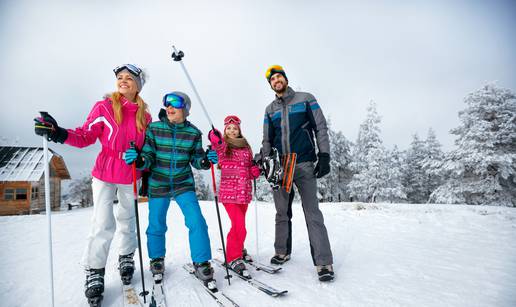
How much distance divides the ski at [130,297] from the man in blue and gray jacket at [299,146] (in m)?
1.96

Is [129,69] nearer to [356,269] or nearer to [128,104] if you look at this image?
[128,104]

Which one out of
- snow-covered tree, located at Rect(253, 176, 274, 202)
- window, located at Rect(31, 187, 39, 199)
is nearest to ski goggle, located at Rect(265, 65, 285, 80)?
snow-covered tree, located at Rect(253, 176, 274, 202)

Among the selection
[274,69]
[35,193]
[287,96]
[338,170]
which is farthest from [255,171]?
[338,170]

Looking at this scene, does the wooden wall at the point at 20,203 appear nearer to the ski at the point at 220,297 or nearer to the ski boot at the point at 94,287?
the ski boot at the point at 94,287

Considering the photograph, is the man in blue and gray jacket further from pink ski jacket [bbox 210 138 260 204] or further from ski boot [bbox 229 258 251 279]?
ski boot [bbox 229 258 251 279]

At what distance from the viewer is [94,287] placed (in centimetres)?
260

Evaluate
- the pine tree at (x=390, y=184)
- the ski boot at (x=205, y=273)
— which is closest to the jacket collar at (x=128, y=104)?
the ski boot at (x=205, y=273)

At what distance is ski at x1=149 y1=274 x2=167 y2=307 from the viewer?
2.52m

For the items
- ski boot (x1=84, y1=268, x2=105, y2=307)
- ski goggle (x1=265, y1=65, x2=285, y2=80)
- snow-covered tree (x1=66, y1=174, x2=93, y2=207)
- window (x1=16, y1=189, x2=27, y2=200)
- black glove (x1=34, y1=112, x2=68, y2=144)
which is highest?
ski goggle (x1=265, y1=65, x2=285, y2=80)

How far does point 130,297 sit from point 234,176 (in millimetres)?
2002

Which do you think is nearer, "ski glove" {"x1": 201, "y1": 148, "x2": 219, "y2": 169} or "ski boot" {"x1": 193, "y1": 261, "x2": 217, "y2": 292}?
"ski boot" {"x1": 193, "y1": 261, "x2": 217, "y2": 292}

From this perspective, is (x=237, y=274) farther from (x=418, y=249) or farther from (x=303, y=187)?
(x=418, y=249)

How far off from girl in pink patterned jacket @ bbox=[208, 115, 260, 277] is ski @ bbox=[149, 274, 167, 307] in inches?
37.4

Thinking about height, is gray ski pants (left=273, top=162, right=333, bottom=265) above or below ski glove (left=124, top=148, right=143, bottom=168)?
below
